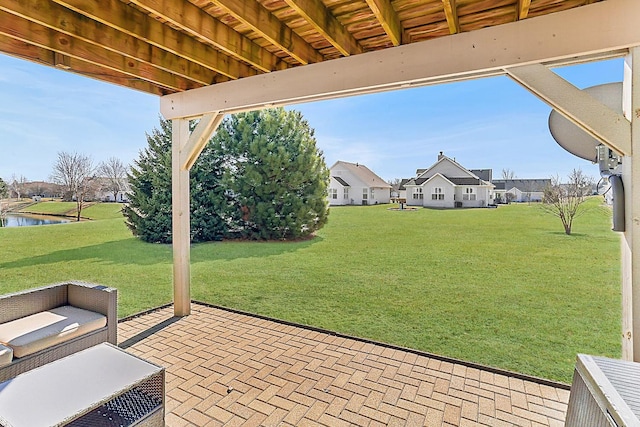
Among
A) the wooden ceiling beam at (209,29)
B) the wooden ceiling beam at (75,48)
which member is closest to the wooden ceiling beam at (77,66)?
the wooden ceiling beam at (75,48)

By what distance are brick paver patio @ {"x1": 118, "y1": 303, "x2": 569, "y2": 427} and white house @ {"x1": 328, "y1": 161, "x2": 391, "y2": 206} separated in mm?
9558

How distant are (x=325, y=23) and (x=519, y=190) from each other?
8.06 meters

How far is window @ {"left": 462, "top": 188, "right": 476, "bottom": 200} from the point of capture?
9750mm

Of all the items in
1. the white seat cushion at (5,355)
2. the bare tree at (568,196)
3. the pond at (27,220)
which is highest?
the bare tree at (568,196)

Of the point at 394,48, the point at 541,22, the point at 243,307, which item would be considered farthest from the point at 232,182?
the point at 541,22

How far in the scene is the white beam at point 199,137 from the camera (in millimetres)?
3546

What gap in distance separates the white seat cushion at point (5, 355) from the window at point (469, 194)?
1024 centimetres

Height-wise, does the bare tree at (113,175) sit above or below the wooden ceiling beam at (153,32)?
below

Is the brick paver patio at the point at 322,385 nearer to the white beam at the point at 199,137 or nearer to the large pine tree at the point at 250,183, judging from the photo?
the white beam at the point at 199,137

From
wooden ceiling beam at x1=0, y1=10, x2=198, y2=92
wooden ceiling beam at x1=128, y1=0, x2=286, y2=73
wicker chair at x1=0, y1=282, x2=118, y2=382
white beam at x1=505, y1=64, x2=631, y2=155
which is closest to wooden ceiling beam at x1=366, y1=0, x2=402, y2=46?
white beam at x1=505, y1=64, x2=631, y2=155

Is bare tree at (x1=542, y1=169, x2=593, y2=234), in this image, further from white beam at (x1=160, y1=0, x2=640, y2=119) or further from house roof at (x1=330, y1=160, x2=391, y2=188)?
house roof at (x1=330, y1=160, x2=391, y2=188)

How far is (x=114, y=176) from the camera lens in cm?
862

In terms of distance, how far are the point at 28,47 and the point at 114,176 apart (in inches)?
269

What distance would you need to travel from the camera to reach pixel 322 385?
248 centimetres
